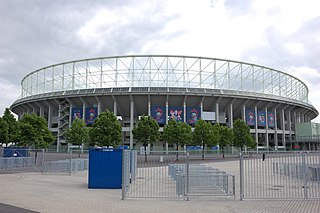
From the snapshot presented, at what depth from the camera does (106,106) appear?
63750mm

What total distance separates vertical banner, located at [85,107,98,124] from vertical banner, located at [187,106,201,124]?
18.9 meters

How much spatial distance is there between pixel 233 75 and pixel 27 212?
6214cm

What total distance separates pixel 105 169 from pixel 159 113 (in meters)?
45.4

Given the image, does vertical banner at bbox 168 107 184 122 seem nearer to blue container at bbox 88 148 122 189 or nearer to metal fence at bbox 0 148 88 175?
metal fence at bbox 0 148 88 175

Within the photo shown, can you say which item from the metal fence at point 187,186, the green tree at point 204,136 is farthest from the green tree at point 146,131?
the metal fence at point 187,186

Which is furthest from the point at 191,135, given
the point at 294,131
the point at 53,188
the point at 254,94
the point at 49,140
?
the point at 294,131

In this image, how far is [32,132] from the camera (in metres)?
31.1

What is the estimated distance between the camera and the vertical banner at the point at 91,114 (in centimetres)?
6141

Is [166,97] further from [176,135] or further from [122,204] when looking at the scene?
[122,204]

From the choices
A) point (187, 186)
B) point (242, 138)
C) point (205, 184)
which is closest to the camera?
point (187, 186)

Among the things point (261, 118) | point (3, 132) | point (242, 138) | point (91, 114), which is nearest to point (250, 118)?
point (261, 118)

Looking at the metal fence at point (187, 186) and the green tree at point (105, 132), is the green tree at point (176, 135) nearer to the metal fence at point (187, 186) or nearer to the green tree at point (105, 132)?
the green tree at point (105, 132)

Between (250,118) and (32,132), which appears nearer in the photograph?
(32,132)

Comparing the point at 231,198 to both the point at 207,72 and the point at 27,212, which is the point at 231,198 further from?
the point at 207,72
